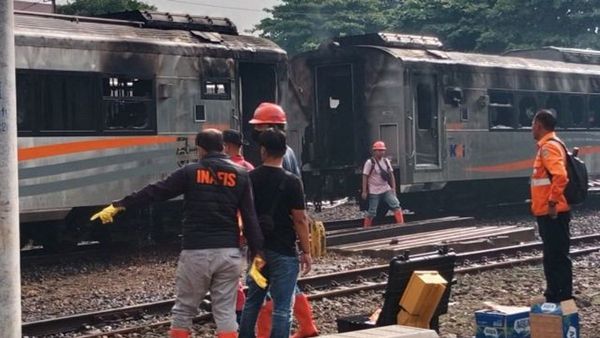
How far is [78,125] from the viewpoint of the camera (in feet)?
47.6

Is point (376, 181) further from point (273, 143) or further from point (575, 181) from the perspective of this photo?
point (273, 143)

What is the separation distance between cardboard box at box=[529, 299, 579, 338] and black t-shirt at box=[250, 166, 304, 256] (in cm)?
185

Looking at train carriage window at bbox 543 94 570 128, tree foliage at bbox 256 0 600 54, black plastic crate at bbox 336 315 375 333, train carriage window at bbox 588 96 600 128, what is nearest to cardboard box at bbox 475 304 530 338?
black plastic crate at bbox 336 315 375 333

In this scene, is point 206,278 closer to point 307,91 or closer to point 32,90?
point 32,90

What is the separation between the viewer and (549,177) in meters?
9.12

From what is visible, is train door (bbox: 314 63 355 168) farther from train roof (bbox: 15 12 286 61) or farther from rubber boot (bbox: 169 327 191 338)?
rubber boot (bbox: 169 327 191 338)

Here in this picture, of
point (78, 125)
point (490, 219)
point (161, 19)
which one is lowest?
point (490, 219)

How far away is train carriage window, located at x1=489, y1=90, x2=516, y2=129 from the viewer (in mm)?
21547

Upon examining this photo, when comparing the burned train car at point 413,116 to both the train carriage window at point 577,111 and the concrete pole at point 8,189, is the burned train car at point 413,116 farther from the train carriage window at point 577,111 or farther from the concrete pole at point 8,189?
the concrete pole at point 8,189

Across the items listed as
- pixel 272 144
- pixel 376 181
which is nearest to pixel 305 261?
pixel 272 144

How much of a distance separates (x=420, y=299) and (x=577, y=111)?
16839mm

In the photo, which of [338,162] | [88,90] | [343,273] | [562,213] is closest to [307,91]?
[338,162]

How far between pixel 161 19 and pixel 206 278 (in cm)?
983

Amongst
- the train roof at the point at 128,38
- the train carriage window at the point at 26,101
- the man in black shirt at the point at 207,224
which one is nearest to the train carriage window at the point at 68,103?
the train carriage window at the point at 26,101
